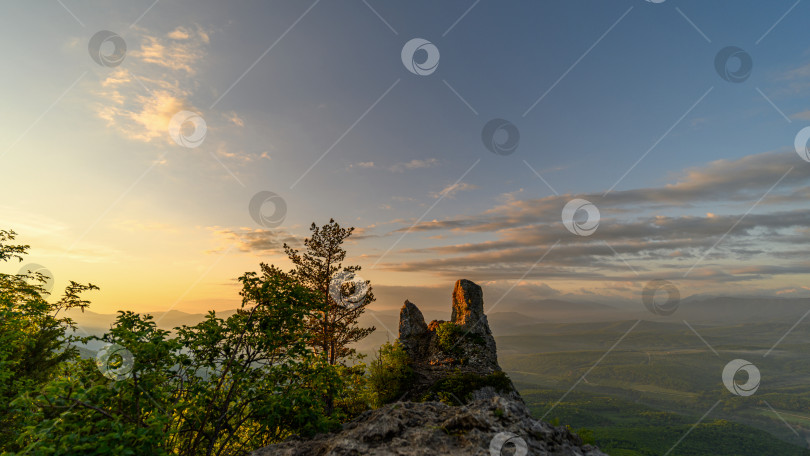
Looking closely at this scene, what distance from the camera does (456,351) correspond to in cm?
3750

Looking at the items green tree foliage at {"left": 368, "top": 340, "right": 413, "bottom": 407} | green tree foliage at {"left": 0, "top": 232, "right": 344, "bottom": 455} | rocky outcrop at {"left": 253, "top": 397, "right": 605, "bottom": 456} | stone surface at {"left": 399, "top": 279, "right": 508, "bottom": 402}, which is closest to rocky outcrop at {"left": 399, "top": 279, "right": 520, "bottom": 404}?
stone surface at {"left": 399, "top": 279, "right": 508, "bottom": 402}

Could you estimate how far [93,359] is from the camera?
10508mm

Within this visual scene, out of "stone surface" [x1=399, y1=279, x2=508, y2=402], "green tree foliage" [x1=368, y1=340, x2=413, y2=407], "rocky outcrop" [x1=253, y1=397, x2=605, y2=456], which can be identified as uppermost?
"stone surface" [x1=399, y1=279, x2=508, y2=402]

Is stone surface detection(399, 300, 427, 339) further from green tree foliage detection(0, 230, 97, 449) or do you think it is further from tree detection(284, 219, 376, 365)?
green tree foliage detection(0, 230, 97, 449)

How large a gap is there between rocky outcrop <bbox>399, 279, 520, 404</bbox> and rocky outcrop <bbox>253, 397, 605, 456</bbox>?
60.9 ft

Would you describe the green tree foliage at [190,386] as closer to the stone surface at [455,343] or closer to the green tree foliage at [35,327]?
the green tree foliage at [35,327]

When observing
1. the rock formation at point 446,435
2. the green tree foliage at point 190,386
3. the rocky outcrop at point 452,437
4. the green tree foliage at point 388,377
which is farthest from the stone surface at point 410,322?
the rocky outcrop at point 452,437

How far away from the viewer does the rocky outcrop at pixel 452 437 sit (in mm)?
8242

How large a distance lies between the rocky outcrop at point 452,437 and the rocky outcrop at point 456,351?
18.6 metres

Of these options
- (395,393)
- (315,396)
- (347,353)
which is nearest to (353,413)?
(395,393)

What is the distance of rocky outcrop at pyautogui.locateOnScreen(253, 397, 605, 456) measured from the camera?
27.0 feet

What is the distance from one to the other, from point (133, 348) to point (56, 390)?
2.03 m

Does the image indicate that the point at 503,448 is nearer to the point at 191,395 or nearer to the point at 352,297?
the point at 191,395

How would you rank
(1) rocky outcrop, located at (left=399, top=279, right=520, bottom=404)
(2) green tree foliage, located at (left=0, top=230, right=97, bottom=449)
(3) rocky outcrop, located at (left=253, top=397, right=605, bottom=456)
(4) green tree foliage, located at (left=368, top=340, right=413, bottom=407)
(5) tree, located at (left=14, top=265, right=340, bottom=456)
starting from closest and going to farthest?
(3) rocky outcrop, located at (left=253, top=397, right=605, bottom=456)
(5) tree, located at (left=14, top=265, right=340, bottom=456)
(2) green tree foliage, located at (left=0, top=230, right=97, bottom=449)
(1) rocky outcrop, located at (left=399, top=279, right=520, bottom=404)
(4) green tree foliage, located at (left=368, top=340, right=413, bottom=407)
